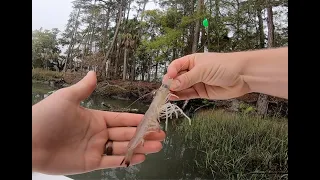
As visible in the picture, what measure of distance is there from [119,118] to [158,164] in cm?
27

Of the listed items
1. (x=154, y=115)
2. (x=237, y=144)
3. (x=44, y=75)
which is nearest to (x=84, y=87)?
(x=44, y=75)

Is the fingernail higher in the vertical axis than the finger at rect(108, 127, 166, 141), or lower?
higher

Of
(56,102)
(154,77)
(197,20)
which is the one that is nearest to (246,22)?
(197,20)

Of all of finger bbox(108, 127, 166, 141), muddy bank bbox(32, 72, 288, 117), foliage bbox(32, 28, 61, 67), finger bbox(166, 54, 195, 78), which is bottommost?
finger bbox(108, 127, 166, 141)

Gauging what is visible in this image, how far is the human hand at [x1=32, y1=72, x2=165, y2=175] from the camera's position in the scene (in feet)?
4.97

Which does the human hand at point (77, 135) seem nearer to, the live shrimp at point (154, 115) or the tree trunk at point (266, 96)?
the live shrimp at point (154, 115)

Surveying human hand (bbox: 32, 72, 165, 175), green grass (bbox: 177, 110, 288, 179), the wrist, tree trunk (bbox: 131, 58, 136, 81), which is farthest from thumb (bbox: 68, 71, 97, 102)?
the wrist

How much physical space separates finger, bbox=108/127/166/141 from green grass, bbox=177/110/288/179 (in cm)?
9

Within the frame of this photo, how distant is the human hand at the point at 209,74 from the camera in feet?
5.17

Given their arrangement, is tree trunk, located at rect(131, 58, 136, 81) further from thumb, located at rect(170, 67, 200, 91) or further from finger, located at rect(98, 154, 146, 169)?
finger, located at rect(98, 154, 146, 169)

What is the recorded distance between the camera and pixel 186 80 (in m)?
1.57
